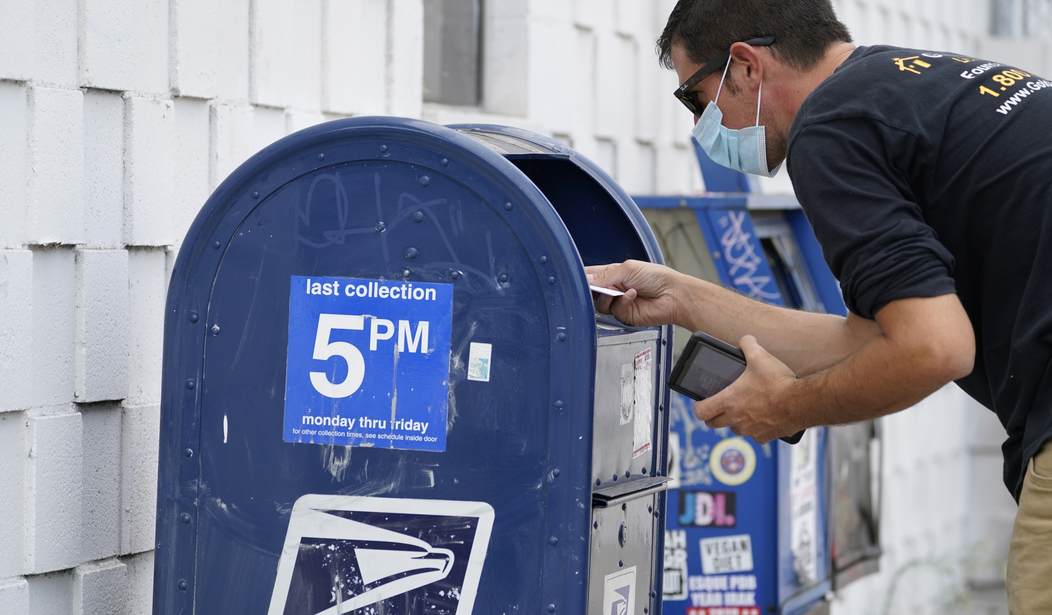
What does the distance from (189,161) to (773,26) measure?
1.41 m

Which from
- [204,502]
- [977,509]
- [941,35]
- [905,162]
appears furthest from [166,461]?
[977,509]

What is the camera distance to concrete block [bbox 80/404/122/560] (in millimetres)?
3137

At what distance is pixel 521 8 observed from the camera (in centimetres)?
509

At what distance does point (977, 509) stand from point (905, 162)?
8.40 m

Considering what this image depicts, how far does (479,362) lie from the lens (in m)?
2.61

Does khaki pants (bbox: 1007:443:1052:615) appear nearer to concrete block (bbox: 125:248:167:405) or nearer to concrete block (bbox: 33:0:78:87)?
concrete block (bbox: 125:248:167:405)

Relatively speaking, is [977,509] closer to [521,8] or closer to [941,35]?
[941,35]

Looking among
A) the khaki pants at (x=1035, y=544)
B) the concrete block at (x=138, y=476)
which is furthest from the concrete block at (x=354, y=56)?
the khaki pants at (x=1035, y=544)

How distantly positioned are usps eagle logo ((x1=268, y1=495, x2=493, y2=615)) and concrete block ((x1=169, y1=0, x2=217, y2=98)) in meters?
1.18

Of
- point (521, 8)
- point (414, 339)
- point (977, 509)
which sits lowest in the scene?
point (977, 509)

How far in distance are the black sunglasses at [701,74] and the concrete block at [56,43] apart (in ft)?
4.07

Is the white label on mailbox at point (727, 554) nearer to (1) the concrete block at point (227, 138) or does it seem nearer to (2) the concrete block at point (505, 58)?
(2) the concrete block at point (505, 58)

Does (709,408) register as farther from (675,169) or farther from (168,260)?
(675,169)

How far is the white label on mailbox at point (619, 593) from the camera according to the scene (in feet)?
9.23
